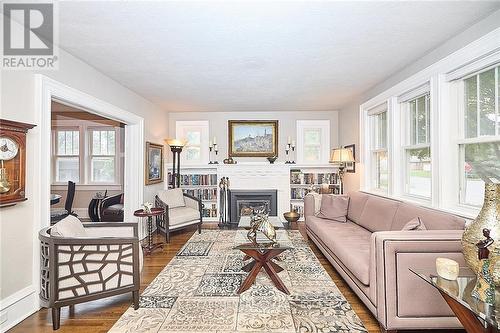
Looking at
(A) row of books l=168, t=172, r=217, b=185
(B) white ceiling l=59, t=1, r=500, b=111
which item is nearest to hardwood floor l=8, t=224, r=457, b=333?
(B) white ceiling l=59, t=1, r=500, b=111

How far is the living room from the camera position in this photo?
1976mm

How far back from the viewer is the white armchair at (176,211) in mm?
4508

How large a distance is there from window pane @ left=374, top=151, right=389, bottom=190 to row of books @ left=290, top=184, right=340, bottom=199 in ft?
4.45

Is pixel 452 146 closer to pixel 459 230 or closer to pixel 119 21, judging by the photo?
pixel 459 230

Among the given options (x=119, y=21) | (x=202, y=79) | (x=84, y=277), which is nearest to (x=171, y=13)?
(x=119, y=21)

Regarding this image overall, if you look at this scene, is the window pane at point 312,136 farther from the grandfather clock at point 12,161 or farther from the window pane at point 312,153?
the grandfather clock at point 12,161

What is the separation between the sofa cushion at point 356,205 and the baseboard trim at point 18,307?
3804mm

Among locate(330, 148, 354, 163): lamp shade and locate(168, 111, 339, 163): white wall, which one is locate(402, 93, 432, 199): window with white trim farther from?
locate(168, 111, 339, 163): white wall

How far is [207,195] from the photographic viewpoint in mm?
5945

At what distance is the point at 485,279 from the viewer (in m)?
1.41

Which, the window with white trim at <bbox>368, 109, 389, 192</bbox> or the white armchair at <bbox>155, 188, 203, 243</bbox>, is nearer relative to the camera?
the window with white trim at <bbox>368, 109, 389, 192</bbox>

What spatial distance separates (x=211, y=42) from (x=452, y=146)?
2.62m

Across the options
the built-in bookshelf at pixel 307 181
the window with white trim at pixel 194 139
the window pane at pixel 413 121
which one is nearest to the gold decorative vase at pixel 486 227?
the window pane at pixel 413 121

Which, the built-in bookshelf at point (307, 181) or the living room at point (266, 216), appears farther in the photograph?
the built-in bookshelf at point (307, 181)
